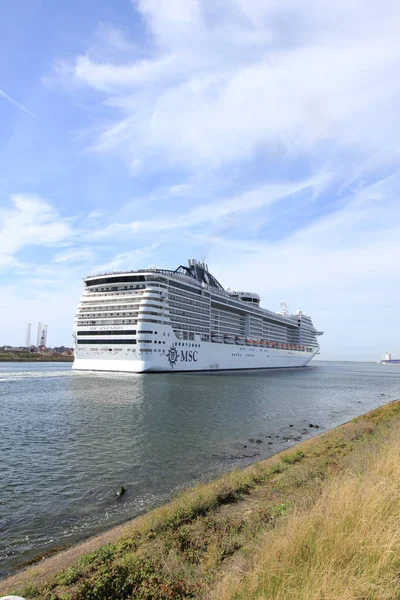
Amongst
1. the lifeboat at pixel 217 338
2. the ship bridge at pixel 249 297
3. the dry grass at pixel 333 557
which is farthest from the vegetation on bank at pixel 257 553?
the ship bridge at pixel 249 297

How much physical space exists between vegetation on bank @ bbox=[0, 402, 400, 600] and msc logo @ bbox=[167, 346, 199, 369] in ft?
190

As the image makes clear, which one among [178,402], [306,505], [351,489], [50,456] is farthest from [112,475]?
[178,402]

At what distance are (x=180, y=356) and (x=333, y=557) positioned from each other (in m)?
66.0

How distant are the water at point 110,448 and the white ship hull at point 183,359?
79.6 ft

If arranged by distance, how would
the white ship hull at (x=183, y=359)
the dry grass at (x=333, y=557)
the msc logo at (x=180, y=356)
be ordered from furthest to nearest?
1. the msc logo at (x=180, y=356)
2. the white ship hull at (x=183, y=359)
3. the dry grass at (x=333, y=557)

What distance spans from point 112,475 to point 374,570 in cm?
1185

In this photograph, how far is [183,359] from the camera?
7069 centimetres

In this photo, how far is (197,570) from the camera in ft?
19.6

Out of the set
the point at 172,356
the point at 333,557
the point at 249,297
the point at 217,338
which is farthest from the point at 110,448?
the point at 249,297

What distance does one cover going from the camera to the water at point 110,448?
35.2 ft

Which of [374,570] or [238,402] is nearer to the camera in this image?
[374,570]

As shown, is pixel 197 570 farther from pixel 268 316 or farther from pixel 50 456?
pixel 268 316

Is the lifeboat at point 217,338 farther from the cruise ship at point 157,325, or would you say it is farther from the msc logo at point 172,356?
the msc logo at point 172,356

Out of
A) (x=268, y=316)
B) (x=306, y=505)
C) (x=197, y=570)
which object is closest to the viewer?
(x=197, y=570)
